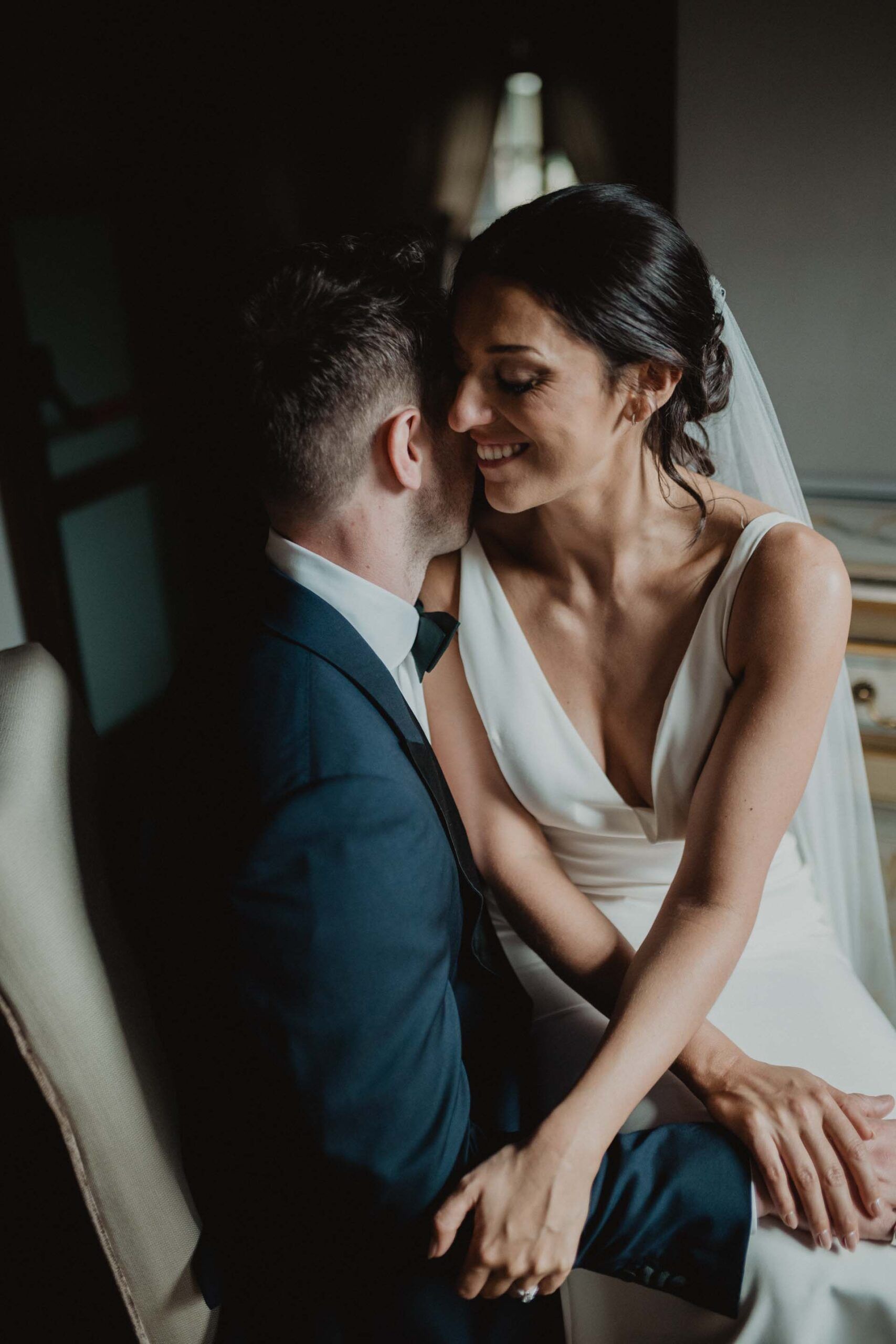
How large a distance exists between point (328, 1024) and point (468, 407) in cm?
64

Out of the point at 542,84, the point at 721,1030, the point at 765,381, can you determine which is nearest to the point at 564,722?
the point at 721,1030

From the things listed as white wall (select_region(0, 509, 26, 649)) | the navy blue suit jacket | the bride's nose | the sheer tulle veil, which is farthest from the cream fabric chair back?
white wall (select_region(0, 509, 26, 649))

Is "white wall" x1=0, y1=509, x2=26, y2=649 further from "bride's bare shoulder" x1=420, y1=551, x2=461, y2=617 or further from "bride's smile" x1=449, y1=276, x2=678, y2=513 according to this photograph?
"bride's smile" x1=449, y1=276, x2=678, y2=513

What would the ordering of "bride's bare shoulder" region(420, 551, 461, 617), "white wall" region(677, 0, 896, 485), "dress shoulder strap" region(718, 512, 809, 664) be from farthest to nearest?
"white wall" region(677, 0, 896, 485) → "bride's bare shoulder" region(420, 551, 461, 617) → "dress shoulder strap" region(718, 512, 809, 664)

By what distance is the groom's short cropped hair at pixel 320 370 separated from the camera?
1.00 metres

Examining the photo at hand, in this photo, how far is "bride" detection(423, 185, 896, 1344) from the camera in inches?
40.1

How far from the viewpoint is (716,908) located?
1.14 meters

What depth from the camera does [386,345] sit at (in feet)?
3.35

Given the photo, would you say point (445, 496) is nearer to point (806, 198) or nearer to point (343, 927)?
point (343, 927)

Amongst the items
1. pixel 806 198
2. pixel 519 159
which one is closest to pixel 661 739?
pixel 806 198

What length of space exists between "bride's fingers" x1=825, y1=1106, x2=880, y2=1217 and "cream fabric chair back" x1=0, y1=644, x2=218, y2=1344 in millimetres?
634

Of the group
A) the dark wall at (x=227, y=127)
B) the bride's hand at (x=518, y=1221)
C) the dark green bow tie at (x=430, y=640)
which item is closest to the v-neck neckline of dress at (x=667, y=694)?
the dark green bow tie at (x=430, y=640)

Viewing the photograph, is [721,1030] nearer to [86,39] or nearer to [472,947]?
[472,947]

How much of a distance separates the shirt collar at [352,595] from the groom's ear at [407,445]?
115 millimetres
